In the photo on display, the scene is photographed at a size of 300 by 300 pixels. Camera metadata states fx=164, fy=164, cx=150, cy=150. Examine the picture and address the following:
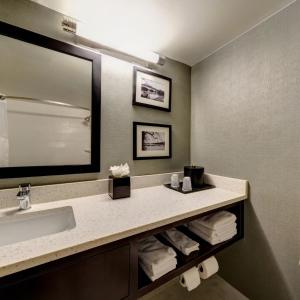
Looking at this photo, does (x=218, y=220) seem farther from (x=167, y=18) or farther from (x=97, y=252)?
(x=167, y=18)

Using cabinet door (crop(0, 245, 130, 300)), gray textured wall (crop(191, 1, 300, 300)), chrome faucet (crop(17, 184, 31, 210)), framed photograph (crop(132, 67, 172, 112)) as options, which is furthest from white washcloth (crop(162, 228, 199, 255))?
framed photograph (crop(132, 67, 172, 112))

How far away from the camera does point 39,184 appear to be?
970mm

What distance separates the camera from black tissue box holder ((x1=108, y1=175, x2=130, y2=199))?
1.04m

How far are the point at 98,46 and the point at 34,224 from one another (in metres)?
1.11

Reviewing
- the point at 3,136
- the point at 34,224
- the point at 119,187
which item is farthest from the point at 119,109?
the point at 34,224

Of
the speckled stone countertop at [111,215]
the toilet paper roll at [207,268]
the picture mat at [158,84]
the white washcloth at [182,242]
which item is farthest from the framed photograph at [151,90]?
the toilet paper roll at [207,268]

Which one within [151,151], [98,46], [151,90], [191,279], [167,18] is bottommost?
[191,279]

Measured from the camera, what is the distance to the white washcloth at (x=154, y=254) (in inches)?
32.4

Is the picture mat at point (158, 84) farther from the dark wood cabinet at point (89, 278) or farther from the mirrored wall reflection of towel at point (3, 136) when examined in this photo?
the dark wood cabinet at point (89, 278)

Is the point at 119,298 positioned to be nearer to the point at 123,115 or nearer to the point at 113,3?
the point at 123,115

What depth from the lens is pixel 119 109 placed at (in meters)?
1.23

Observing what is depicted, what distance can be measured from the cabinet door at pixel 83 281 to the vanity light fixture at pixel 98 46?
3.77 feet

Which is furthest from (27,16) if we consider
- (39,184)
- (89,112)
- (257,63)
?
(257,63)

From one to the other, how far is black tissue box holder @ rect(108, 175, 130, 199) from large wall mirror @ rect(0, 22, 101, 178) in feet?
0.57
